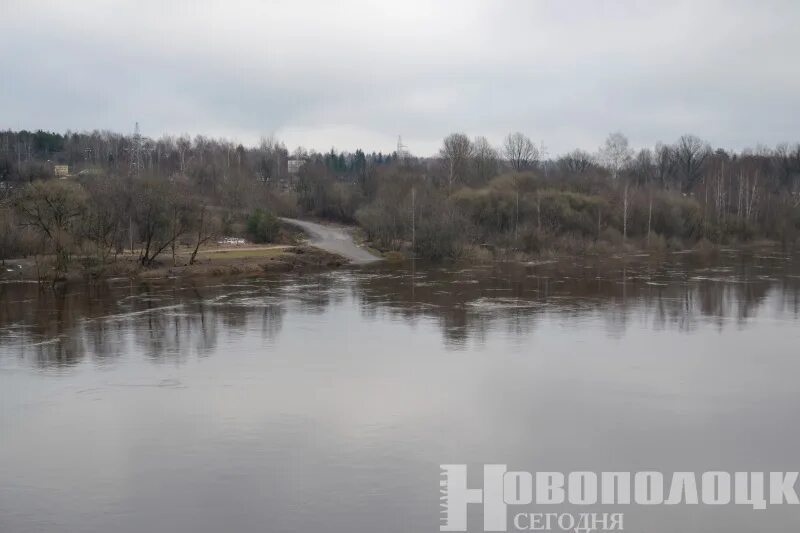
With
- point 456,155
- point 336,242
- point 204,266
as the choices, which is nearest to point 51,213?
point 204,266

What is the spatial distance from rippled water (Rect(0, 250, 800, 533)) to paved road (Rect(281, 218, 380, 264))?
1799 centimetres

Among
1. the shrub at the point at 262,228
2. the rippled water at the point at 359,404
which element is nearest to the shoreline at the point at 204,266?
the shrub at the point at 262,228

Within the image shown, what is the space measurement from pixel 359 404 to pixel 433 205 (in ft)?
118

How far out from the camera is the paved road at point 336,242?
4486 cm

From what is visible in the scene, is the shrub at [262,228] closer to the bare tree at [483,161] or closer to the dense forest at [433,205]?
the dense forest at [433,205]

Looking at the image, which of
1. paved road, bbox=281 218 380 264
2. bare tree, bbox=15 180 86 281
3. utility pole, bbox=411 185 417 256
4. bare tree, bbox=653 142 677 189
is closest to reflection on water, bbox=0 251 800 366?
bare tree, bbox=15 180 86 281

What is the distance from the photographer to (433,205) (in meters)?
49.0

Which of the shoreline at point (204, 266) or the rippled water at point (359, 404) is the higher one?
the shoreline at point (204, 266)

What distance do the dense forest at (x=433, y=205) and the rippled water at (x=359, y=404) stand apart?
9673mm

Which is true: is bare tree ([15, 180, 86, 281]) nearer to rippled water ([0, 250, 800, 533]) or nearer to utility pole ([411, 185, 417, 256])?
rippled water ([0, 250, 800, 533])

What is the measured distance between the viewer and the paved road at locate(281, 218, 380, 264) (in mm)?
44859

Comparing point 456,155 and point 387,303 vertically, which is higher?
point 456,155

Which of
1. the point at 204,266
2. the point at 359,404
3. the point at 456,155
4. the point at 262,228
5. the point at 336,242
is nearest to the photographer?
the point at 359,404

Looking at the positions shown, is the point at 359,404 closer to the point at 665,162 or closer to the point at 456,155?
the point at 456,155
